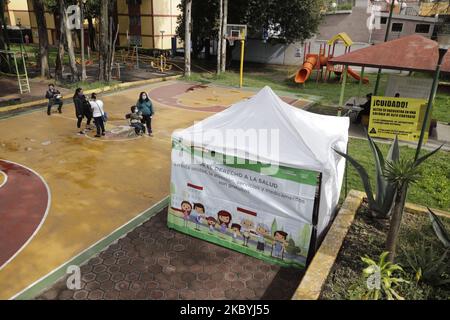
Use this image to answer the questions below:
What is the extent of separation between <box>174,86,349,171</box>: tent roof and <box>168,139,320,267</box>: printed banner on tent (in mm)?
182

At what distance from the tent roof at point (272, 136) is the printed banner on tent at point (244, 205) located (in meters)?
0.18

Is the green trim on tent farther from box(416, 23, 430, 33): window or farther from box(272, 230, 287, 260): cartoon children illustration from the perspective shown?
box(416, 23, 430, 33): window

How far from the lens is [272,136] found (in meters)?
6.45

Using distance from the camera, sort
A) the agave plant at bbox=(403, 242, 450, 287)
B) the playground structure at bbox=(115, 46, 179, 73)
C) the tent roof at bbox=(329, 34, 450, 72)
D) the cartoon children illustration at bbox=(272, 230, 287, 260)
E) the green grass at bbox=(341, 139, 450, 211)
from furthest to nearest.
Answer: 1. the playground structure at bbox=(115, 46, 179, 73)
2. the tent roof at bbox=(329, 34, 450, 72)
3. the green grass at bbox=(341, 139, 450, 211)
4. the cartoon children illustration at bbox=(272, 230, 287, 260)
5. the agave plant at bbox=(403, 242, 450, 287)

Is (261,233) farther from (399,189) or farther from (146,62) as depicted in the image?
(146,62)

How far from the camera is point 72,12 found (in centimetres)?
2445

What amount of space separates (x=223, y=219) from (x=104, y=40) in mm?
16374

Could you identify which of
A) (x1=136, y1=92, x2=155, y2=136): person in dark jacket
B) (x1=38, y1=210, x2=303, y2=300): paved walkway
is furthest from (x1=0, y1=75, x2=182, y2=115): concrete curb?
(x1=38, y1=210, x2=303, y2=300): paved walkway

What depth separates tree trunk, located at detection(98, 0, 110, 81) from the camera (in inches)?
758

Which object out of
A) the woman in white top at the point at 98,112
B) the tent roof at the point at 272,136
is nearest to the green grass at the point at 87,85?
the woman in white top at the point at 98,112

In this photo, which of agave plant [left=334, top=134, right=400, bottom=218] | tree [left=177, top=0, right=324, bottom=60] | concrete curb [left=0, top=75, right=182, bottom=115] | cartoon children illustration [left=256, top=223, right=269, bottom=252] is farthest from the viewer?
tree [left=177, top=0, right=324, bottom=60]

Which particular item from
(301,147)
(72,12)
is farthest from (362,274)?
(72,12)

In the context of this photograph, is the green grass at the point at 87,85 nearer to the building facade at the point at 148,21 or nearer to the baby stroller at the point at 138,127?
the baby stroller at the point at 138,127

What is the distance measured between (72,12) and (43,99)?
34.0ft
